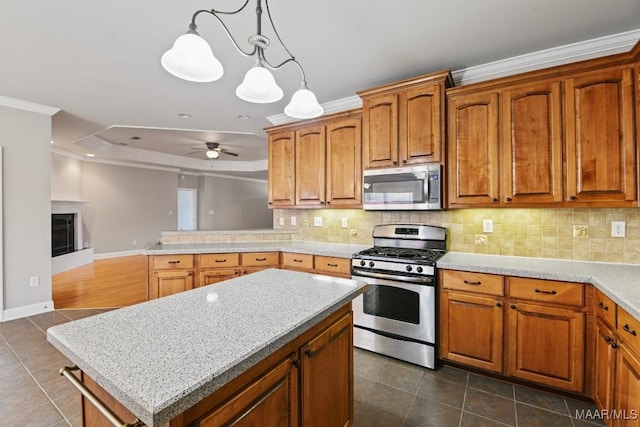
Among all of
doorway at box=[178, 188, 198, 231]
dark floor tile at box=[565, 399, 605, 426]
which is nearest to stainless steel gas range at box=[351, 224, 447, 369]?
dark floor tile at box=[565, 399, 605, 426]

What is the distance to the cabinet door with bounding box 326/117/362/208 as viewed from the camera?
310 centimetres

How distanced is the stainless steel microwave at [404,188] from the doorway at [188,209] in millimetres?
7754

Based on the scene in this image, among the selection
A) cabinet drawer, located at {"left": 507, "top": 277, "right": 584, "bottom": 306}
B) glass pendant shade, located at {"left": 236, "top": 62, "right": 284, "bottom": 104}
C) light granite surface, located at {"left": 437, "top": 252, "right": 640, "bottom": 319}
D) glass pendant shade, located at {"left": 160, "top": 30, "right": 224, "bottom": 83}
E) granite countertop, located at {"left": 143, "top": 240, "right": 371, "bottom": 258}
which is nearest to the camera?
glass pendant shade, located at {"left": 160, "top": 30, "right": 224, "bottom": 83}

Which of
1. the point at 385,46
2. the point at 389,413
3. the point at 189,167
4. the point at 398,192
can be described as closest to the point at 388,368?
the point at 389,413

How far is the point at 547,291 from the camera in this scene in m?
2.02

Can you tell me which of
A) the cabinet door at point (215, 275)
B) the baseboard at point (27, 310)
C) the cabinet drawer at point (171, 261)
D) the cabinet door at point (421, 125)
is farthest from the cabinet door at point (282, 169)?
the baseboard at point (27, 310)

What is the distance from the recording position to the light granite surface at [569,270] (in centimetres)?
159

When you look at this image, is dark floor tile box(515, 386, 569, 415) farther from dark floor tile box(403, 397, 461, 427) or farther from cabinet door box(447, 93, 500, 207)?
cabinet door box(447, 93, 500, 207)

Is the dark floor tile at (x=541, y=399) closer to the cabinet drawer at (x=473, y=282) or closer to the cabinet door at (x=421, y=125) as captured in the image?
the cabinet drawer at (x=473, y=282)

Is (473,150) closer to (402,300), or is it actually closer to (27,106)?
(402,300)

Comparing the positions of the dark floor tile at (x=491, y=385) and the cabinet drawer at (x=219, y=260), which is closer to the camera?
the dark floor tile at (x=491, y=385)

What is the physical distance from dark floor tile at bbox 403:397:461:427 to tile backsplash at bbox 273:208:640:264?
1.37 metres

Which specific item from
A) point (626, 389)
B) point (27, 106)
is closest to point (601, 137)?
point (626, 389)

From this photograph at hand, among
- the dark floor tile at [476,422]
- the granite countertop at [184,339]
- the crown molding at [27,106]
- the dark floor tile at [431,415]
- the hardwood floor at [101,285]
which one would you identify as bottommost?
the dark floor tile at [431,415]
